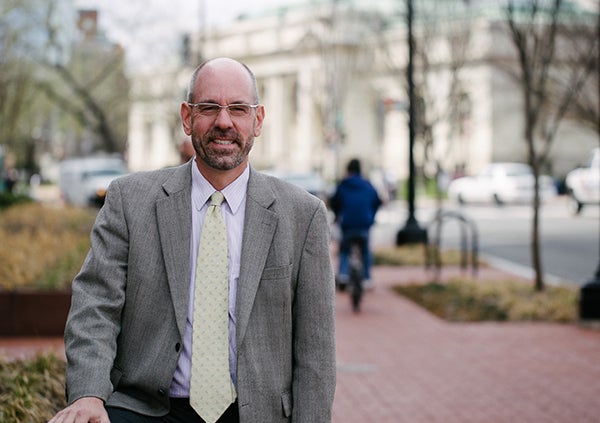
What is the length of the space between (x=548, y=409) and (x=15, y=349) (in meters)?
4.99

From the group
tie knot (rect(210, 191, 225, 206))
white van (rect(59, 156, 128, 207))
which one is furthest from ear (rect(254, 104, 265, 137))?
white van (rect(59, 156, 128, 207))

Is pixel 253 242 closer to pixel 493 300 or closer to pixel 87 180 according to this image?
pixel 493 300

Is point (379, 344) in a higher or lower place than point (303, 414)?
lower

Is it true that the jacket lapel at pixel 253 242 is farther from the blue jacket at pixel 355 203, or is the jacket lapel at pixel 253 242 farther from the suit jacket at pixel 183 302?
the blue jacket at pixel 355 203

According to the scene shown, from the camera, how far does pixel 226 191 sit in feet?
11.5

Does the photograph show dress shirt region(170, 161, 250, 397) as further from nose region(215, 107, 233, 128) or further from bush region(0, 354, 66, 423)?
bush region(0, 354, 66, 423)

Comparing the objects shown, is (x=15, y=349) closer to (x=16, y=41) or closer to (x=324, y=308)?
(x=324, y=308)

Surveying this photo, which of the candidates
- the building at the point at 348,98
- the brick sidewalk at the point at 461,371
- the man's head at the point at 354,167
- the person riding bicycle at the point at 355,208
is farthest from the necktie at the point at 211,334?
the building at the point at 348,98

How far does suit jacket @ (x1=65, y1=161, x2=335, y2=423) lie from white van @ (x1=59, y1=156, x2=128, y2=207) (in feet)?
116

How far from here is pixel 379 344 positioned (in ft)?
35.6

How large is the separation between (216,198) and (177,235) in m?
0.17

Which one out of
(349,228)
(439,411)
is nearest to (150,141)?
(349,228)

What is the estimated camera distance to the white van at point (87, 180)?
3975 centimetres

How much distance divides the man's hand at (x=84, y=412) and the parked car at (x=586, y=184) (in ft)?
110
